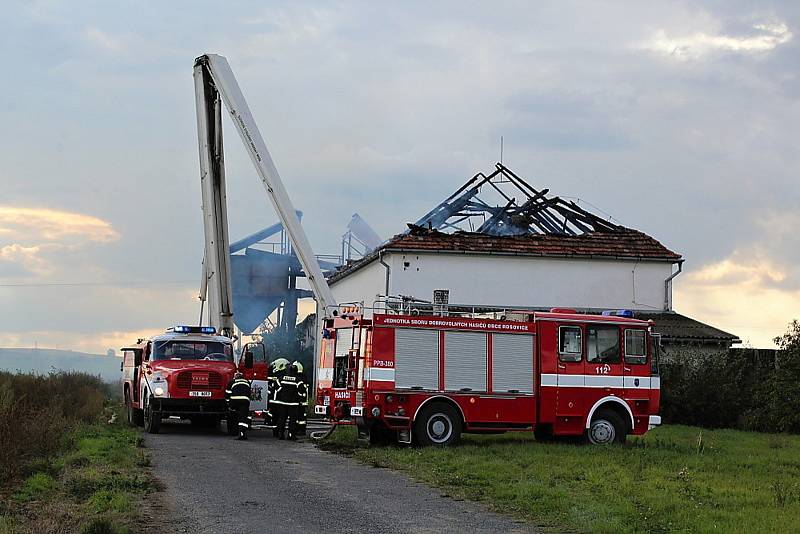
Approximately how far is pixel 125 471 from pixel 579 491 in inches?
249

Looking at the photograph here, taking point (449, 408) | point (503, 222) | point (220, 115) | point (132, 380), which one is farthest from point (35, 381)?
point (503, 222)

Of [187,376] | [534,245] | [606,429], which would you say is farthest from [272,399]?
[534,245]

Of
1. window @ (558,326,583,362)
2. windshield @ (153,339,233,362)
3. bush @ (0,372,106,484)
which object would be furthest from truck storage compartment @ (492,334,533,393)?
bush @ (0,372,106,484)

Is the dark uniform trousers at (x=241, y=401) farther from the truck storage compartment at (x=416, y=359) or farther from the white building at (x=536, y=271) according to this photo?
the white building at (x=536, y=271)

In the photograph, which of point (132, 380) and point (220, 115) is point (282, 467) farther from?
point (220, 115)

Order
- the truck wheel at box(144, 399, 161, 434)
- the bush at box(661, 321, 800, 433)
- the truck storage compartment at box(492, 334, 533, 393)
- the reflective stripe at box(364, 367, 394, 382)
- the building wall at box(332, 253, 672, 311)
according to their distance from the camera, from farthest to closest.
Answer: the building wall at box(332, 253, 672, 311)
the bush at box(661, 321, 800, 433)
the truck wheel at box(144, 399, 161, 434)
the truck storage compartment at box(492, 334, 533, 393)
the reflective stripe at box(364, 367, 394, 382)

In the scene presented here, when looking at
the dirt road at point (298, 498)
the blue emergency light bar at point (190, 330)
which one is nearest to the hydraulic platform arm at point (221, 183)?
the blue emergency light bar at point (190, 330)

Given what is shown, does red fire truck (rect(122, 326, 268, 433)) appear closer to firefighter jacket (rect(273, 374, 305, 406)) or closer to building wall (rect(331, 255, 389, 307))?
firefighter jacket (rect(273, 374, 305, 406))

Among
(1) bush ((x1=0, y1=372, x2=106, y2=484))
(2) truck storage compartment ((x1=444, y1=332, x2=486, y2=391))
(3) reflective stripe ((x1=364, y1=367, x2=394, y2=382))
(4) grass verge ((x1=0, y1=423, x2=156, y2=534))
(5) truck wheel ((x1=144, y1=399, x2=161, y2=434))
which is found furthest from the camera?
(5) truck wheel ((x1=144, y1=399, x2=161, y2=434))

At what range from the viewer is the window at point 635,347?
2031 cm

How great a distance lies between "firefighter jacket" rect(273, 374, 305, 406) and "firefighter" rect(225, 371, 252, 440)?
26.2 inches

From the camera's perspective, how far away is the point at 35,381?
28031 mm

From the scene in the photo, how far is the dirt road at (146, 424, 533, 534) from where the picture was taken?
10.9m

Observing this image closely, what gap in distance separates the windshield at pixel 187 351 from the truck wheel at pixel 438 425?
6.95 m
